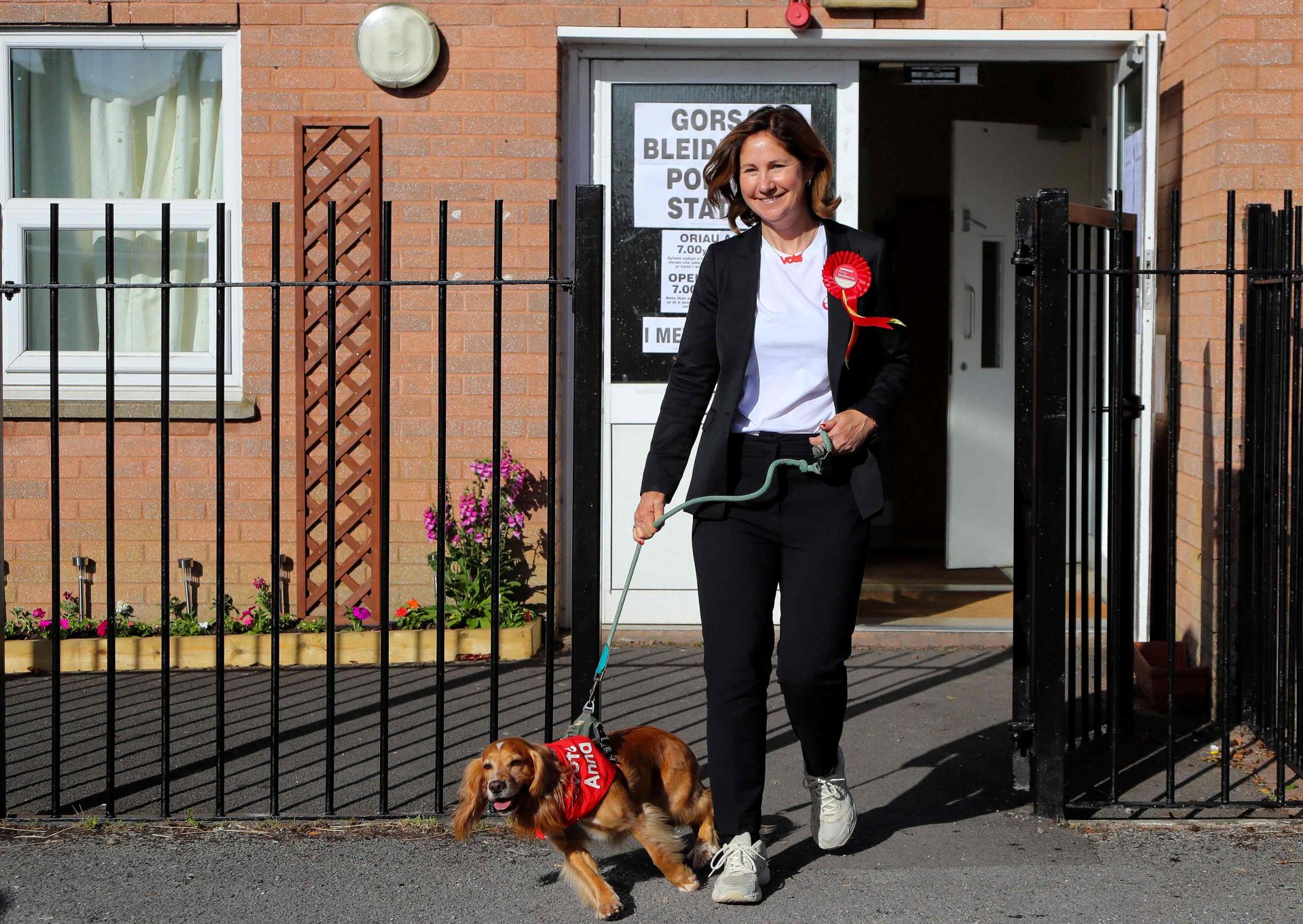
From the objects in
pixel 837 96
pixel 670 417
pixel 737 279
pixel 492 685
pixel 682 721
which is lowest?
pixel 682 721

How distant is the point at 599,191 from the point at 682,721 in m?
2.15

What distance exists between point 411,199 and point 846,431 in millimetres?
3428

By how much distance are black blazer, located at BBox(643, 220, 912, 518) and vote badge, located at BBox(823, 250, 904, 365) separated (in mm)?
26

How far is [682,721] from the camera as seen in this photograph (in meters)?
5.37

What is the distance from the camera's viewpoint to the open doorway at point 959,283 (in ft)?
26.4

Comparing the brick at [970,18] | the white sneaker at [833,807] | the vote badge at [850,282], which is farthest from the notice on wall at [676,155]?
the white sneaker at [833,807]

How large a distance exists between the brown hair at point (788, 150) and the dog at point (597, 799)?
138 centimetres

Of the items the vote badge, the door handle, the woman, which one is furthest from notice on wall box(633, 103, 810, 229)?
the vote badge

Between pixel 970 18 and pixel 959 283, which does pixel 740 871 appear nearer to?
pixel 970 18

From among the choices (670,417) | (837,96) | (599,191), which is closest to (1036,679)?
(670,417)

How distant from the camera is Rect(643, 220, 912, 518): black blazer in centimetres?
370

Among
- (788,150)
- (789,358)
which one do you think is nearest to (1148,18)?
(788,150)

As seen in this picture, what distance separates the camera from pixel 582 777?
354 cm

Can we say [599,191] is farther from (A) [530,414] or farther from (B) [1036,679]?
(A) [530,414]
